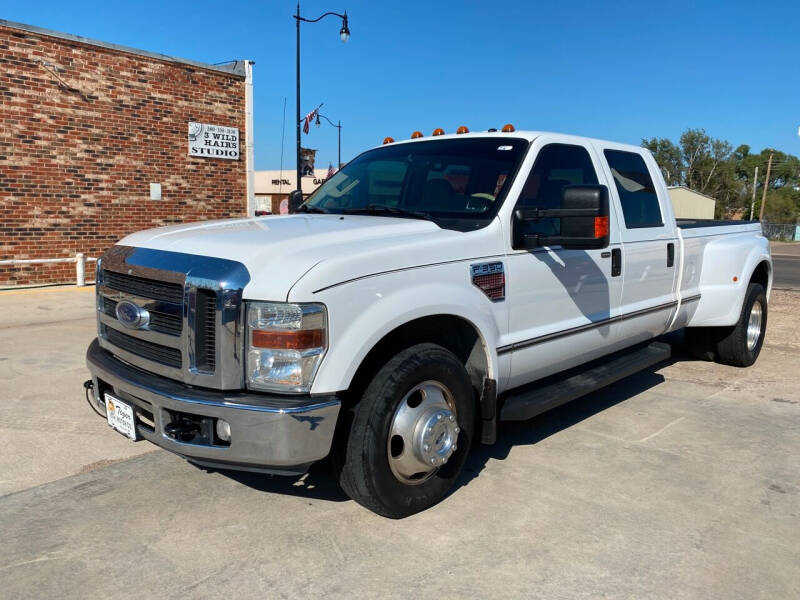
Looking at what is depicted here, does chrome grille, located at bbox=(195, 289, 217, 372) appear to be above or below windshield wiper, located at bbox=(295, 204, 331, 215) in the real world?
below

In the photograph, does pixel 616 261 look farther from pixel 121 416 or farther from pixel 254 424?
pixel 121 416

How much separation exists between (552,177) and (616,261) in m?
0.77

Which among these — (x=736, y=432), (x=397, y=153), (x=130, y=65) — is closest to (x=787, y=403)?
(x=736, y=432)

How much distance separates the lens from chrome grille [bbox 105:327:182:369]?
2939 mm

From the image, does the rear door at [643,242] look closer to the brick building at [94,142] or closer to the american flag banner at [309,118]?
the brick building at [94,142]

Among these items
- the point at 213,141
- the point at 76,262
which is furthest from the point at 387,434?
the point at 213,141

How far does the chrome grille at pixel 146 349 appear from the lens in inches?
116

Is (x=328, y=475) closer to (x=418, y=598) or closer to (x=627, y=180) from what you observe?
(x=418, y=598)

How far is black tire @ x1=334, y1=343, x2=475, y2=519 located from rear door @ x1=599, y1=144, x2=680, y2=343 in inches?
72.6

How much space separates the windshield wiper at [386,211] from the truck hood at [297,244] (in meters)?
0.11

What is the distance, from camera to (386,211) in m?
3.85

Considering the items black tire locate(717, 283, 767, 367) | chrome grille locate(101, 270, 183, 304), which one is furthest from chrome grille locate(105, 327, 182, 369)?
black tire locate(717, 283, 767, 367)

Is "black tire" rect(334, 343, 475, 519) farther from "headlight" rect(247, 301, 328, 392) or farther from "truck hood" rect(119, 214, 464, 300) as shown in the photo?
"truck hood" rect(119, 214, 464, 300)

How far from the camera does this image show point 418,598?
2574 millimetres
